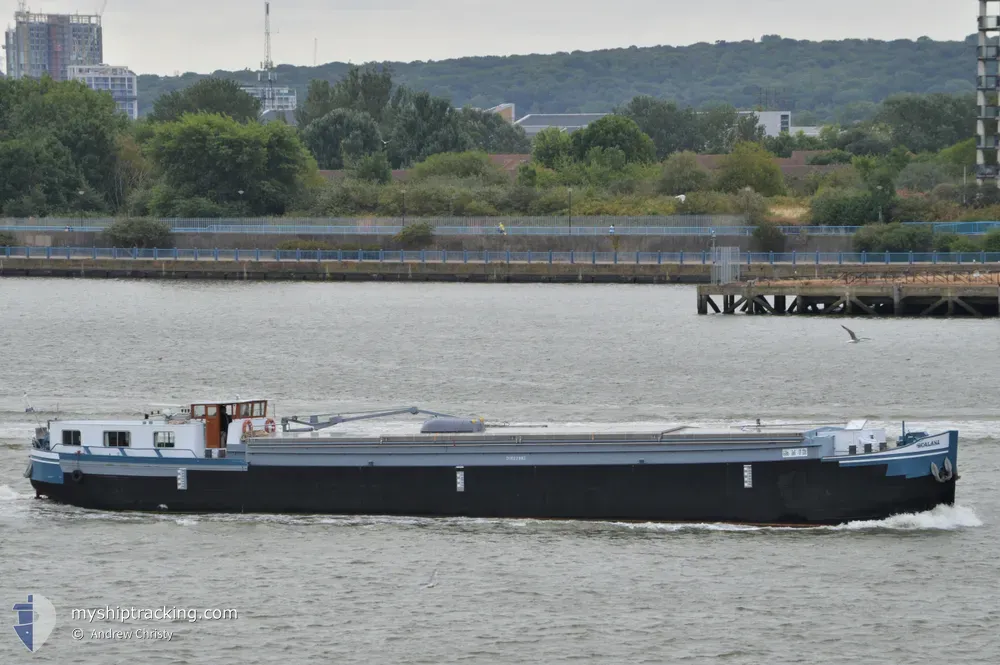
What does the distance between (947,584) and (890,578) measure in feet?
4.55

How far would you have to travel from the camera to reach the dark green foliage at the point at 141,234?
524 ft

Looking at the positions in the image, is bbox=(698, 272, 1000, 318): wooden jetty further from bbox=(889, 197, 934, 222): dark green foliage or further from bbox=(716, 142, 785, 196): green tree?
bbox=(716, 142, 785, 196): green tree

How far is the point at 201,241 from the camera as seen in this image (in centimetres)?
15938

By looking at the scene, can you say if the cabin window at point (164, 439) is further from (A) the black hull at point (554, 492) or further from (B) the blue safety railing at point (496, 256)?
(B) the blue safety railing at point (496, 256)

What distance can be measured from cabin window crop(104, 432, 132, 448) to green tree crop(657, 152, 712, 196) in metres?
125

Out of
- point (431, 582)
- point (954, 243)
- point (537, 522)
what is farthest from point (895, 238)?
point (431, 582)

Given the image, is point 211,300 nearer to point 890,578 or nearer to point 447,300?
point 447,300

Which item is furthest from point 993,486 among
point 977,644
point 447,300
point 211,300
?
point 211,300

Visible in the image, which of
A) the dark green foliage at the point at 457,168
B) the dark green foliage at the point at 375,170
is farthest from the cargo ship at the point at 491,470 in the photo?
the dark green foliage at the point at 457,168

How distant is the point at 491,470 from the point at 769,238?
9891cm

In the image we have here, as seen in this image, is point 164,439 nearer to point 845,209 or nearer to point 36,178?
point 845,209

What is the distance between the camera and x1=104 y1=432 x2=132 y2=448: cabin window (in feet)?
158

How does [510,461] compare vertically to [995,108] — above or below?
below

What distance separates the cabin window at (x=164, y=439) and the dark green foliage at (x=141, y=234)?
377 feet
